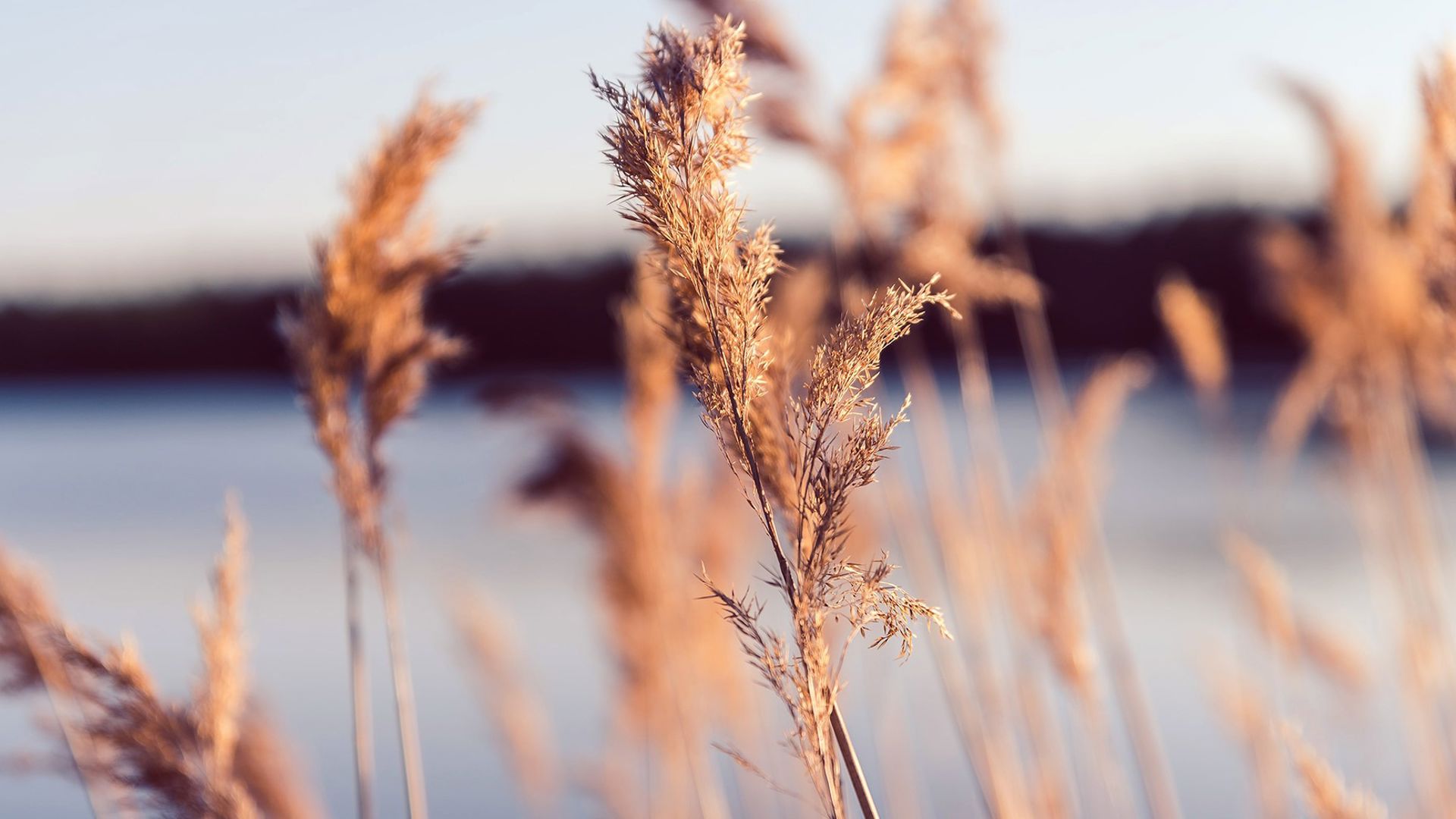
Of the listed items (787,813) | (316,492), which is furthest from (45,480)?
(787,813)

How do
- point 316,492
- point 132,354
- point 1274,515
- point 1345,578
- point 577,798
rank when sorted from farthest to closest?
1. point 132,354
2. point 316,492
3. point 1274,515
4. point 1345,578
5. point 577,798

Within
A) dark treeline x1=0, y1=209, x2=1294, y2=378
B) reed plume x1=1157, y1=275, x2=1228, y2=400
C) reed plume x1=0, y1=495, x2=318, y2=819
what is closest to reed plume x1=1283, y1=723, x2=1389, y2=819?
reed plume x1=0, y1=495, x2=318, y2=819

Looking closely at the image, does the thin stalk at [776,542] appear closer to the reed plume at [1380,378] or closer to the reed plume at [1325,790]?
the reed plume at [1325,790]

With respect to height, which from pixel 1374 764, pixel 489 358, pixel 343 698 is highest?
pixel 489 358

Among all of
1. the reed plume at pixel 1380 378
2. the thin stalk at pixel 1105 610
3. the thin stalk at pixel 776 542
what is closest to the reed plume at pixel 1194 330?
the reed plume at pixel 1380 378

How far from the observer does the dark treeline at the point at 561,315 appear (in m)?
21.2

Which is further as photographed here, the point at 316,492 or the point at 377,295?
the point at 316,492

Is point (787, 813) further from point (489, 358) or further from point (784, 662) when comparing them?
point (489, 358)

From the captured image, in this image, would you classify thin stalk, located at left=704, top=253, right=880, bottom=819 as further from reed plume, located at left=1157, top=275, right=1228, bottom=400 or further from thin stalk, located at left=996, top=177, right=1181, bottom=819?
reed plume, located at left=1157, top=275, right=1228, bottom=400

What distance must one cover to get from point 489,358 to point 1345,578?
20.3 metres

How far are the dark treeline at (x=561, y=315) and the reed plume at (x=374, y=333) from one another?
55.8 feet

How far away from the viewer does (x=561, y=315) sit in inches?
974

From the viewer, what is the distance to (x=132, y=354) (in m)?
27.3

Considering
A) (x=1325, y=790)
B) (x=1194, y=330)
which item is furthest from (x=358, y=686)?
(x=1194, y=330)
